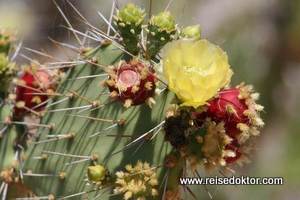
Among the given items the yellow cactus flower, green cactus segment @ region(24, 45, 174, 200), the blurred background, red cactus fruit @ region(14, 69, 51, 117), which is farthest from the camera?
the blurred background

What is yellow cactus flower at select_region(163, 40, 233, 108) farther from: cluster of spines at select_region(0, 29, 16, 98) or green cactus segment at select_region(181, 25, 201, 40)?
cluster of spines at select_region(0, 29, 16, 98)

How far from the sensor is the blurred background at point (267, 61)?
3535mm

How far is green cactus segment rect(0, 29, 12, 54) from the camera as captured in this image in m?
1.58

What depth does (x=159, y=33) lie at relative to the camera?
1220mm

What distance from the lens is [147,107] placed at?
1.19 meters

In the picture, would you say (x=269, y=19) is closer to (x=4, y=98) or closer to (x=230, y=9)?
(x=230, y=9)

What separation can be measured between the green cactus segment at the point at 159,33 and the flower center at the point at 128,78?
7 centimetres

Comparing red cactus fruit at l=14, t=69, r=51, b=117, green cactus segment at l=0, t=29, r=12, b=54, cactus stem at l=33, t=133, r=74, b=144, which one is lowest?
cactus stem at l=33, t=133, r=74, b=144

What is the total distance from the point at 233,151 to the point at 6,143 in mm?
606

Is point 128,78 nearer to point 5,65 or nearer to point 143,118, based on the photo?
point 143,118

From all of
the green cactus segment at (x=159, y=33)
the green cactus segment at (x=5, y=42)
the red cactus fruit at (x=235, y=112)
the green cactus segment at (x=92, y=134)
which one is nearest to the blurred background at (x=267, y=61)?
the green cactus segment at (x=5, y=42)

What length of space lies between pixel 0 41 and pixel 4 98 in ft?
0.45

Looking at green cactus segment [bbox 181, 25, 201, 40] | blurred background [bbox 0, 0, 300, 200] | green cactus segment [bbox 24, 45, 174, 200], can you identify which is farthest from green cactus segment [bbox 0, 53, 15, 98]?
blurred background [bbox 0, 0, 300, 200]

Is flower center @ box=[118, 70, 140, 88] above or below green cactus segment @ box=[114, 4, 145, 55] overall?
below
